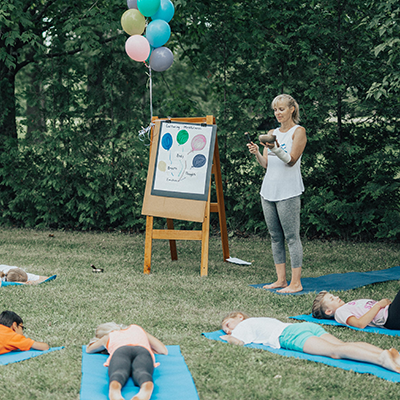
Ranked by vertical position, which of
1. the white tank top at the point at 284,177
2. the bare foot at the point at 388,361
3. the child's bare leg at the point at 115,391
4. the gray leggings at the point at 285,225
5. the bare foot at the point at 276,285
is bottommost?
the bare foot at the point at 276,285

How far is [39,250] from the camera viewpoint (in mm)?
6934

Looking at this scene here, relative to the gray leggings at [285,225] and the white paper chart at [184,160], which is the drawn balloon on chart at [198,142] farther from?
the gray leggings at [285,225]

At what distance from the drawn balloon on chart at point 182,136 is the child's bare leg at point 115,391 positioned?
3.67 meters

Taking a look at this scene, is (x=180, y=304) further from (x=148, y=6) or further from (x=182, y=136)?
(x=148, y=6)

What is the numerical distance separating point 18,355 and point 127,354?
2.57ft

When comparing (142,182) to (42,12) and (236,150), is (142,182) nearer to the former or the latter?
(236,150)

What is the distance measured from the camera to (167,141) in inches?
230

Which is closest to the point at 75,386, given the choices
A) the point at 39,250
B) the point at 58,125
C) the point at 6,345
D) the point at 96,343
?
the point at 96,343

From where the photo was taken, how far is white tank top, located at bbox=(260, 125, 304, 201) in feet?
15.6

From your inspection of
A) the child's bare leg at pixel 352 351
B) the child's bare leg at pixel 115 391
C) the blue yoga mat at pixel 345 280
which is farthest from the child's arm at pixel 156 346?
the blue yoga mat at pixel 345 280

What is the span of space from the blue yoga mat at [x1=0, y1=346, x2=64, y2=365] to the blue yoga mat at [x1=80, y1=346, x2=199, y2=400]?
0.27 m

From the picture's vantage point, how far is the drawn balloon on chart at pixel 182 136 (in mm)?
5785

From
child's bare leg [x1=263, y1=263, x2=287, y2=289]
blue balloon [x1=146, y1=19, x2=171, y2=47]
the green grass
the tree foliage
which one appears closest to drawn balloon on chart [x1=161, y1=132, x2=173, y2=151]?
→ blue balloon [x1=146, y1=19, x2=171, y2=47]

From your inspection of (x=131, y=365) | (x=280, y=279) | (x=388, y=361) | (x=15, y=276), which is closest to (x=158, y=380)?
(x=131, y=365)
